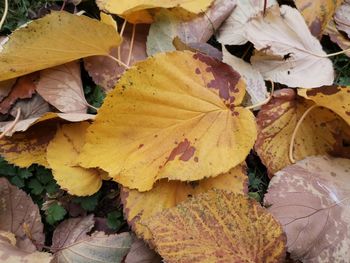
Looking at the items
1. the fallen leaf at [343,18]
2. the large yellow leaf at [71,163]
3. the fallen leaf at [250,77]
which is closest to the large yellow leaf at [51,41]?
the large yellow leaf at [71,163]

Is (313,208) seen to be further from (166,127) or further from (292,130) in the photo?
(166,127)

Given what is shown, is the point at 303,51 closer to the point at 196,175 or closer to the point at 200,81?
the point at 200,81

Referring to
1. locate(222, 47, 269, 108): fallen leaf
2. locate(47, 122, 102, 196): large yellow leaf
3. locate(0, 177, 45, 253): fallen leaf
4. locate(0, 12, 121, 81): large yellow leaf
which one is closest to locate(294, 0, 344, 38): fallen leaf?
locate(222, 47, 269, 108): fallen leaf

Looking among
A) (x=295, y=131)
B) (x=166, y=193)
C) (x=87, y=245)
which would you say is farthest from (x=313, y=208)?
(x=87, y=245)

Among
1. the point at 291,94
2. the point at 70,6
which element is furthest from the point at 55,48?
the point at 291,94

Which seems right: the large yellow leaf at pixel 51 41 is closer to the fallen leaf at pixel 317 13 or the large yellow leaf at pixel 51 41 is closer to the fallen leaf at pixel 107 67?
the fallen leaf at pixel 107 67
